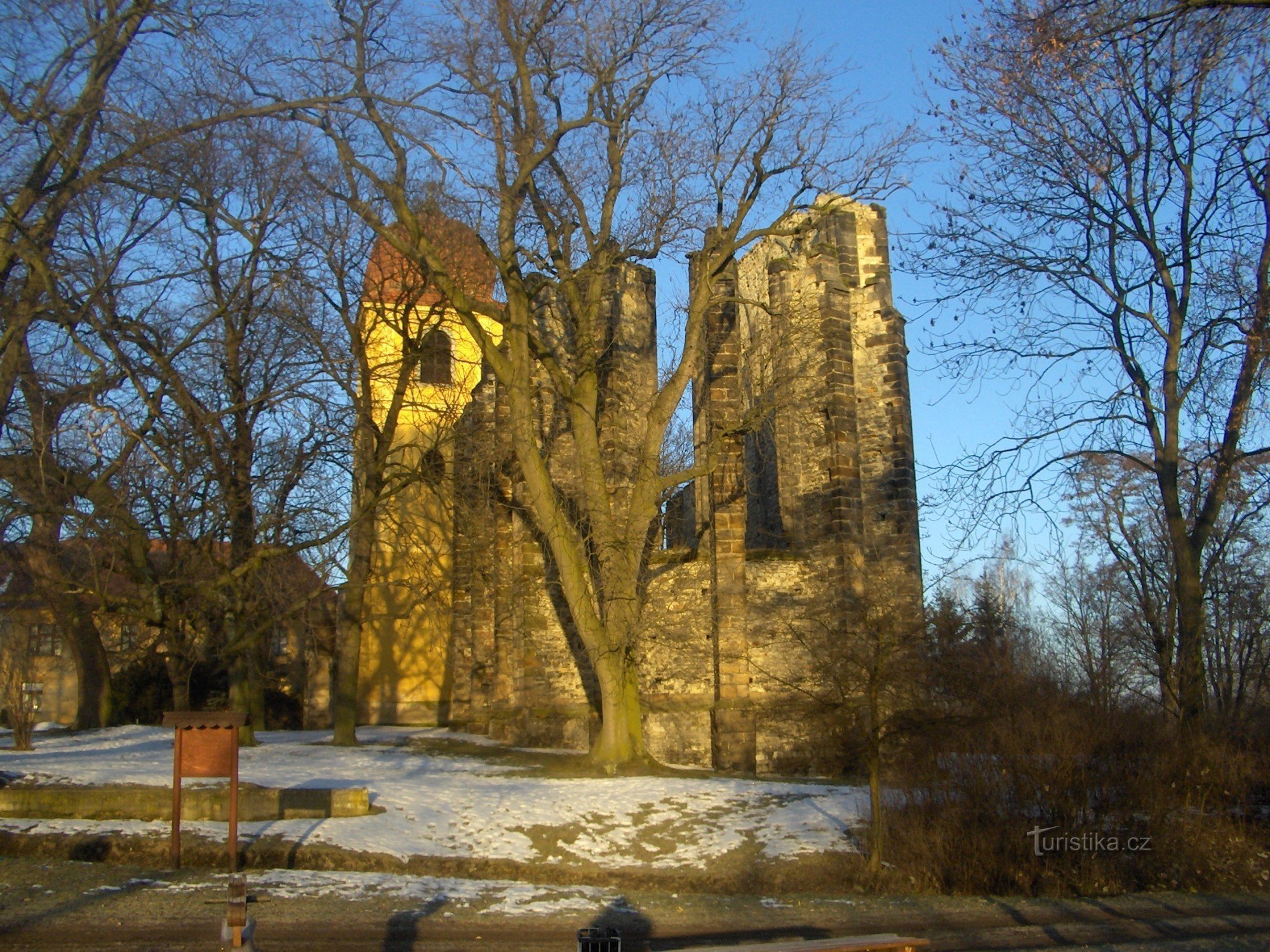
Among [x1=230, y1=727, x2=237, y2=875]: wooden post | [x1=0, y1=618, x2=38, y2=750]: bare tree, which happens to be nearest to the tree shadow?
[x1=230, y1=727, x2=237, y2=875]: wooden post

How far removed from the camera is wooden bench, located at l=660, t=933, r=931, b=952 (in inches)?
210

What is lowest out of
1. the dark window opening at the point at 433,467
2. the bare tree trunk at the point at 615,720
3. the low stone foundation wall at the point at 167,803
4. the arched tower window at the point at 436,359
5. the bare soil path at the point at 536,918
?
the bare soil path at the point at 536,918

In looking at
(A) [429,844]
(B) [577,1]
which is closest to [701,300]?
(B) [577,1]

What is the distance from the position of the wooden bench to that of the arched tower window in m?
15.1

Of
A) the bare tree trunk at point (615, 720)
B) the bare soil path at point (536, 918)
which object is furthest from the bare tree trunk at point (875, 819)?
the bare tree trunk at point (615, 720)

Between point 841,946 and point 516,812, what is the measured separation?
7782mm

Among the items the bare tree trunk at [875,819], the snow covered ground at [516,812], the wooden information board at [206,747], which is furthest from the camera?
the snow covered ground at [516,812]

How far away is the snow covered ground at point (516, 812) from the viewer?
445 inches

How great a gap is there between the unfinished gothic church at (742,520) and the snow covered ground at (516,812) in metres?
2.43

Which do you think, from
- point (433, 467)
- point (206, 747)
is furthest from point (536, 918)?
point (433, 467)

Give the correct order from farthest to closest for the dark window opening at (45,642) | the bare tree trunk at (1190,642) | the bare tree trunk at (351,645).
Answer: the dark window opening at (45,642) < the bare tree trunk at (351,645) < the bare tree trunk at (1190,642)

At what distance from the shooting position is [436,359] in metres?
28.2

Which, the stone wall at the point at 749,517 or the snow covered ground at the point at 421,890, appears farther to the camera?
the stone wall at the point at 749,517

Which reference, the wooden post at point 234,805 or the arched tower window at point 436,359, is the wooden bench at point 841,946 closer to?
the wooden post at point 234,805
